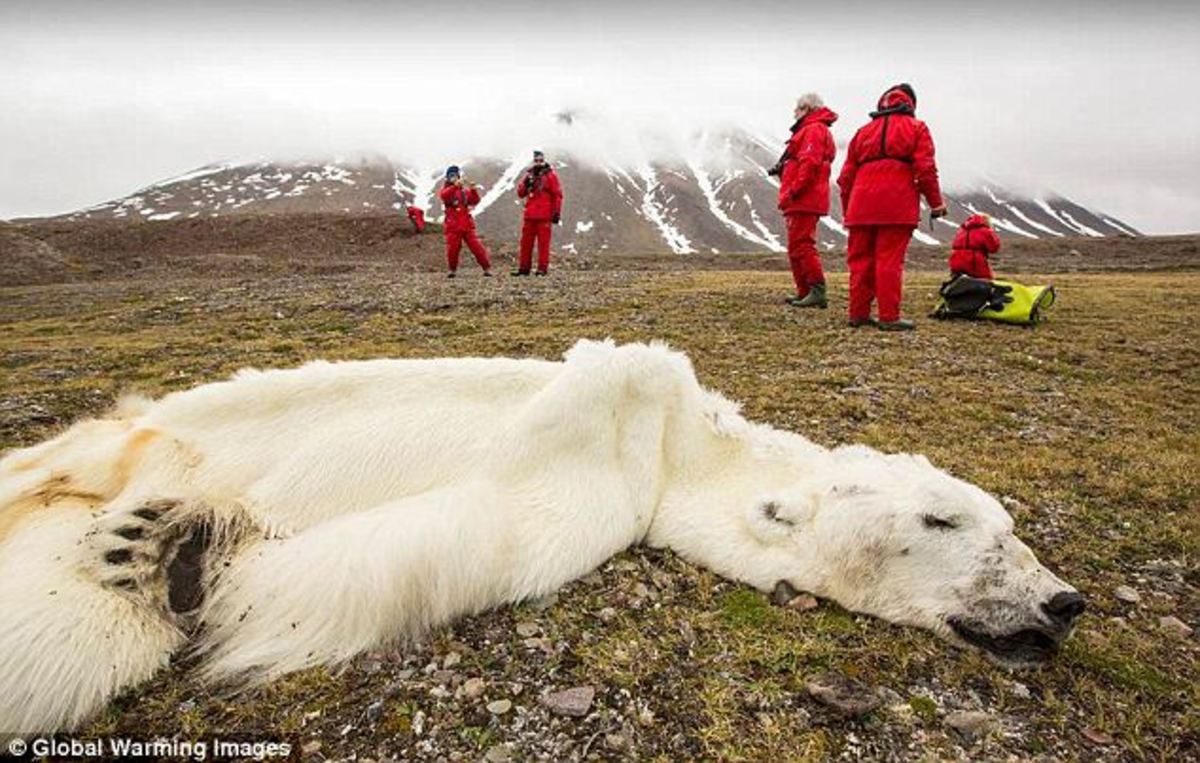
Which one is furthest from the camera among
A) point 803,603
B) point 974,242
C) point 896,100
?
point 974,242

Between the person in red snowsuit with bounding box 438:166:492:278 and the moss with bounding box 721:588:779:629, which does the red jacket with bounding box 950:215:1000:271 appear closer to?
the person in red snowsuit with bounding box 438:166:492:278

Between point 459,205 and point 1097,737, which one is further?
point 459,205

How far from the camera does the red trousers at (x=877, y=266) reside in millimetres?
10000

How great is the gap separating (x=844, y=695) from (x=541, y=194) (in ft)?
56.3

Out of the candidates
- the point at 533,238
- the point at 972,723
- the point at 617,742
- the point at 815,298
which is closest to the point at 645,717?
the point at 617,742

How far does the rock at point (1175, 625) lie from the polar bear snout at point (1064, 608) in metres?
0.75

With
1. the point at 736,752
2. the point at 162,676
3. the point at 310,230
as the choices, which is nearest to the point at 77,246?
the point at 310,230

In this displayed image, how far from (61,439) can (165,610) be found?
5.13 feet

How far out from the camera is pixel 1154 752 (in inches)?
101

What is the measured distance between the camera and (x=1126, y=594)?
3.60m

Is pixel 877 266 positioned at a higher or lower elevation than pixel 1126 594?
higher

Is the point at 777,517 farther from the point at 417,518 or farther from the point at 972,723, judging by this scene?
the point at 417,518

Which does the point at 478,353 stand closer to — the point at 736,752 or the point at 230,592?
the point at 230,592

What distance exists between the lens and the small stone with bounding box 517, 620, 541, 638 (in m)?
3.21
